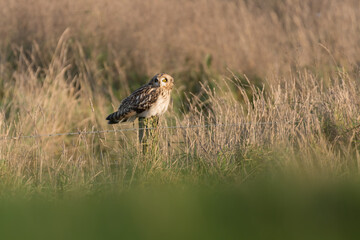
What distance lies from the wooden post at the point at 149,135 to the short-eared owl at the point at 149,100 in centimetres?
8

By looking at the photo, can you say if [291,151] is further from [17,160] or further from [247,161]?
[17,160]

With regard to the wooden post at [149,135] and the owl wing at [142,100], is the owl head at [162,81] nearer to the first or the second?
the owl wing at [142,100]

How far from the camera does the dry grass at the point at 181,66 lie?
589 cm

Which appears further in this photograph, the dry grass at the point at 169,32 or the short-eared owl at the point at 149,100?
the dry grass at the point at 169,32

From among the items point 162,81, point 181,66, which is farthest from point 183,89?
point 162,81

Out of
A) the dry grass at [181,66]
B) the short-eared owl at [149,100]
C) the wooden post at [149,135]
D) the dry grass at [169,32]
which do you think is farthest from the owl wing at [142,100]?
the dry grass at [169,32]

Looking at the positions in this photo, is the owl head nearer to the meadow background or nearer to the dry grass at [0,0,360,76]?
the meadow background

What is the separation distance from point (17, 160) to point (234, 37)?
20.9 feet

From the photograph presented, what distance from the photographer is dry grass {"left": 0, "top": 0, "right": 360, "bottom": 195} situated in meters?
5.89

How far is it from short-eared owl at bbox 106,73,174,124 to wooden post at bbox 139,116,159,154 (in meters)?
0.08

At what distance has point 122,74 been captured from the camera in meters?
10.4

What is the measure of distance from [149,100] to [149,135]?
12.5 inches

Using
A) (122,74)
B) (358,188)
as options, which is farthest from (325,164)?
(122,74)

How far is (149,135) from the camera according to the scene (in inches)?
226
